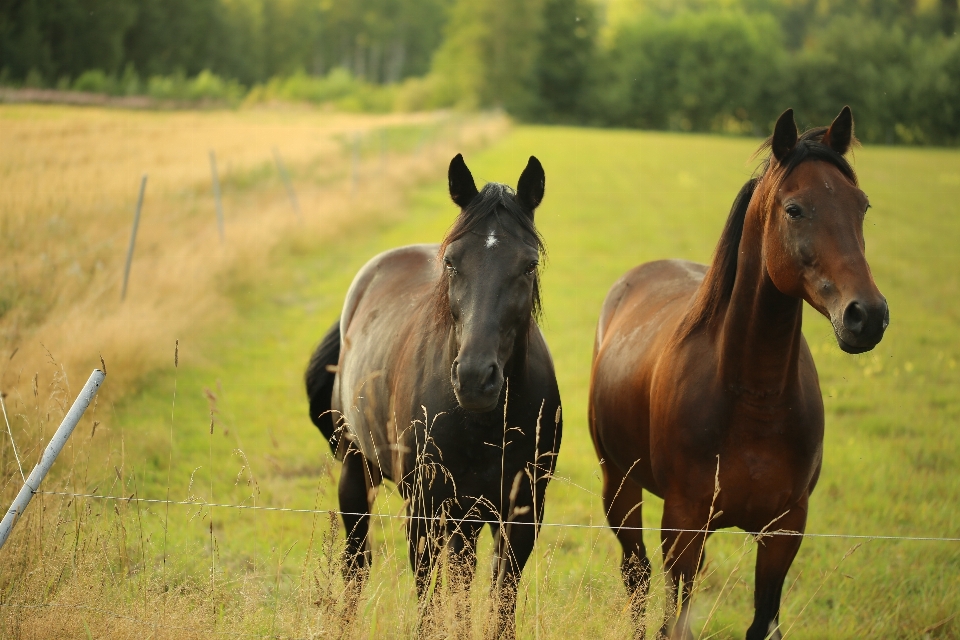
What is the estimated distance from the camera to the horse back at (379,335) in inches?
146

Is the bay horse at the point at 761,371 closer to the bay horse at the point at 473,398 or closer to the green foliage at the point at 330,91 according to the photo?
the bay horse at the point at 473,398

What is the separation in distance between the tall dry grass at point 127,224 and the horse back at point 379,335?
1449 mm

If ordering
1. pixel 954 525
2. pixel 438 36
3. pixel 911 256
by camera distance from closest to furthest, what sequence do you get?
pixel 954 525 → pixel 911 256 → pixel 438 36

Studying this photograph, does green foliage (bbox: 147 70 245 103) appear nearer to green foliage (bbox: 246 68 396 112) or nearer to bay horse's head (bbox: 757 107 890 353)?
green foliage (bbox: 246 68 396 112)

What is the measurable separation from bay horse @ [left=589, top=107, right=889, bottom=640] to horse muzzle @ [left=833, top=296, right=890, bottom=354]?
0.03 m

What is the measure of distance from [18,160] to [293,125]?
39.3ft

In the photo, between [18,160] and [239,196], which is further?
[239,196]

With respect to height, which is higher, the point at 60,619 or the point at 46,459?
the point at 46,459

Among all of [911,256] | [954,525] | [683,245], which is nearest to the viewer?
[954,525]

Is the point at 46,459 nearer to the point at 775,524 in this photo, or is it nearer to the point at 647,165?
the point at 775,524

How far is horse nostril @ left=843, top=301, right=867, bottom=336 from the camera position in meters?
2.44

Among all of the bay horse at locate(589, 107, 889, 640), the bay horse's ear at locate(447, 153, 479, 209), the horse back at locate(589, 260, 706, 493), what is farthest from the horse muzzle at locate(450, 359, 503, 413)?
the horse back at locate(589, 260, 706, 493)

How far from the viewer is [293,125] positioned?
2041 centimetres

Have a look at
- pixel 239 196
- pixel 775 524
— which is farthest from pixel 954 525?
pixel 239 196
